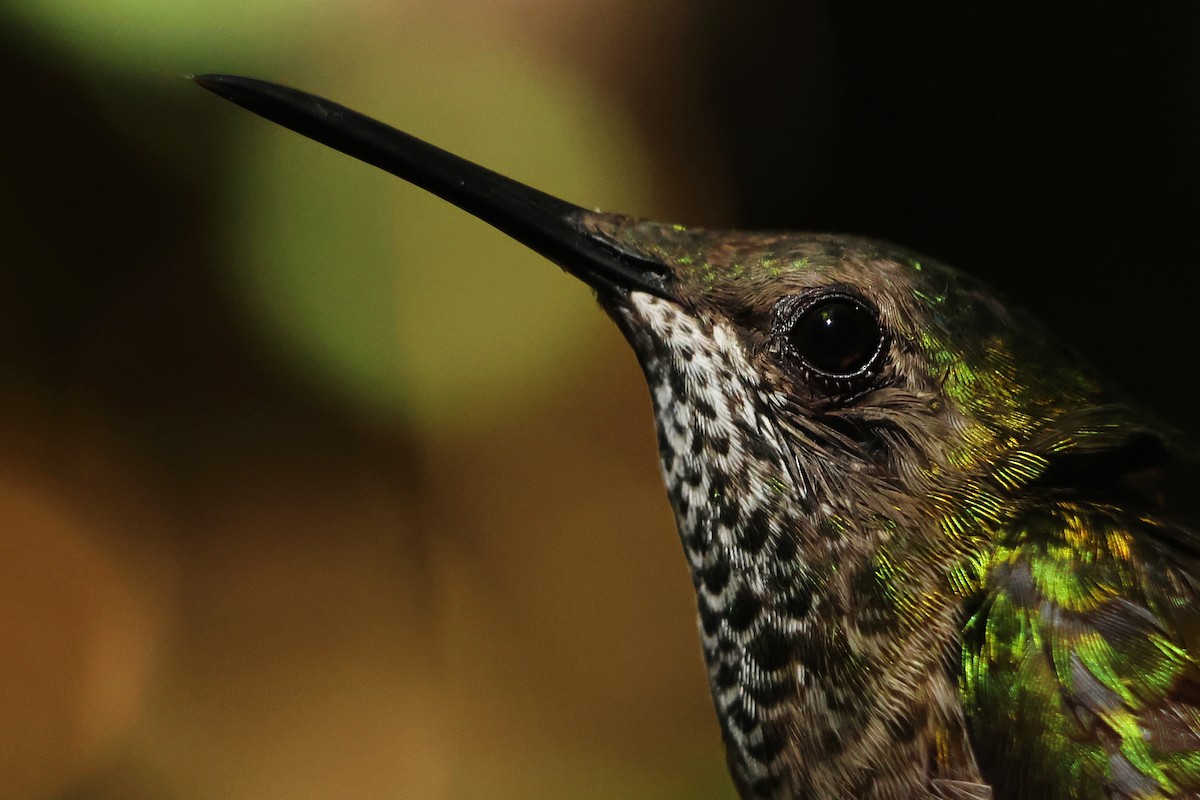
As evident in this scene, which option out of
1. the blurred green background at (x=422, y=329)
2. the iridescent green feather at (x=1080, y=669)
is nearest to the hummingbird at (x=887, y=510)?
the iridescent green feather at (x=1080, y=669)

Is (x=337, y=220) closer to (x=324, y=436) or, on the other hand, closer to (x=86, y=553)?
(x=324, y=436)

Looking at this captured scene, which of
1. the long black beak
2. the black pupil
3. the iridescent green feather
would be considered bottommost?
the iridescent green feather

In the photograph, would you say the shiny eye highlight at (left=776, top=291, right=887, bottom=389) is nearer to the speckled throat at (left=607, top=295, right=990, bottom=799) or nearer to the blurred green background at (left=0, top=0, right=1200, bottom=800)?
the speckled throat at (left=607, top=295, right=990, bottom=799)

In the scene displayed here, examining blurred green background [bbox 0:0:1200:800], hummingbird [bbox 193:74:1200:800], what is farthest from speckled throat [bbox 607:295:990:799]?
blurred green background [bbox 0:0:1200:800]

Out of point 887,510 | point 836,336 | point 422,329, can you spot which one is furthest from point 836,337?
point 422,329

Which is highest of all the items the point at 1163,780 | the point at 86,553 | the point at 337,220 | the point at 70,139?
the point at 70,139

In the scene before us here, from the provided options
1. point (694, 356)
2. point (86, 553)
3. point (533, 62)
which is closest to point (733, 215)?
point (533, 62)

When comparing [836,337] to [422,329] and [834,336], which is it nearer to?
[834,336]
